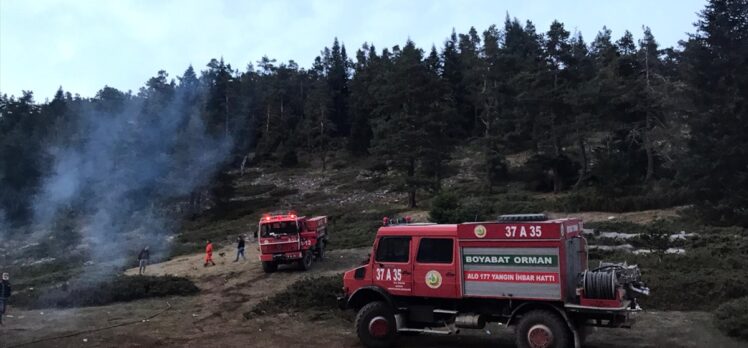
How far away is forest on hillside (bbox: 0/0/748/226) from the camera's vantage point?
1216 inches

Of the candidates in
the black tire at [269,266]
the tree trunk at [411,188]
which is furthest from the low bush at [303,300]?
the tree trunk at [411,188]

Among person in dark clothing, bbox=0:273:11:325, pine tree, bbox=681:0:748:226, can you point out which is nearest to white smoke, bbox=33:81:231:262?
person in dark clothing, bbox=0:273:11:325

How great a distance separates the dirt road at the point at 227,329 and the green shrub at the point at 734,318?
241 millimetres

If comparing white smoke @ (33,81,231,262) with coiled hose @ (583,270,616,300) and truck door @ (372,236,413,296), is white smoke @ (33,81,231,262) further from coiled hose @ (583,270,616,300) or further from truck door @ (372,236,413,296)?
coiled hose @ (583,270,616,300)

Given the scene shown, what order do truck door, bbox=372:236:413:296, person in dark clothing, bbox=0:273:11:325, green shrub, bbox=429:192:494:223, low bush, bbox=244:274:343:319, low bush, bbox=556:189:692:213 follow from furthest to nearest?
low bush, bbox=556:189:692:213, green shrub, bbox=429:192:494:223, low bush, bbox=244:274:343:319, person in dark clothing, bbox=0:273:11:325, truck door, bbox=372:236:413:296

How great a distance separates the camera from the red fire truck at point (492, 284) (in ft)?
37.0

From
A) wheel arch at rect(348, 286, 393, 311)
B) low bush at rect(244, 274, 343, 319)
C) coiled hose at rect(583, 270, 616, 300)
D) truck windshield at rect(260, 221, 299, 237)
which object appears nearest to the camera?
coiled hose at rect(583, 270, 616, 300)

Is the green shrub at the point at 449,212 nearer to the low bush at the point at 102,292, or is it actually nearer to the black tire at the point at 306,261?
the black tire at the point at 306,261

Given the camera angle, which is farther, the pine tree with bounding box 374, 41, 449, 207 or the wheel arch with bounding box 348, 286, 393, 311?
the pine tree with bounding box 374, 41, 449, 207

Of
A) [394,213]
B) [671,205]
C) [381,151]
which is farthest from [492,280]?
[381,151]

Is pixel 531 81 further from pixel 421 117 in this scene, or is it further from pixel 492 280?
pixel 492 280

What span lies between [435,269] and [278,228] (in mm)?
15274

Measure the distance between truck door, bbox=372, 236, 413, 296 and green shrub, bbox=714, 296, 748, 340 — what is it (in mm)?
7290

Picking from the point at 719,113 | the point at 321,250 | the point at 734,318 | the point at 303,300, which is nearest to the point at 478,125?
the point at 719,113
